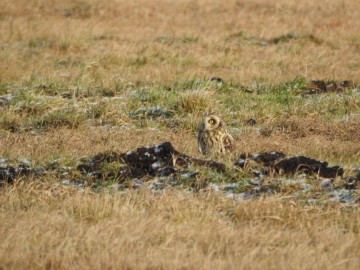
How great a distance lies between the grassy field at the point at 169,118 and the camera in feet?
21.7

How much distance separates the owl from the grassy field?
0.21m

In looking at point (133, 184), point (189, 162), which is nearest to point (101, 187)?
point (133, 184)

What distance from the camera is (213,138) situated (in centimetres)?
1018

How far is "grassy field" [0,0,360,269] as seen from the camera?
21.7 feet

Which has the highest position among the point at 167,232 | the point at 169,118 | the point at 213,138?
the point at 167,232

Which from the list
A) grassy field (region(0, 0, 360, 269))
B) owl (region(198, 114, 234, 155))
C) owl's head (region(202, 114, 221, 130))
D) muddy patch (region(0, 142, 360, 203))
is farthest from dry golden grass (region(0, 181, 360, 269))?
owl's head (region(202, 114, 221, 130))

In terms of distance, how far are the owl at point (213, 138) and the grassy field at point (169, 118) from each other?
0.21 meters

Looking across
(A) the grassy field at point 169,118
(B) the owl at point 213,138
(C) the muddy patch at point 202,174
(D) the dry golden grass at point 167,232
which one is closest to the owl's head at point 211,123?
(B) the owl at point 213,138

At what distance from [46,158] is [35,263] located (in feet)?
11.0

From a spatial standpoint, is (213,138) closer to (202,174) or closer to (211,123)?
(211,123)

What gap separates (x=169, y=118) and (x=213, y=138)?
271cm

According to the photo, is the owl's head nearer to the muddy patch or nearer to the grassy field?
the grassy field

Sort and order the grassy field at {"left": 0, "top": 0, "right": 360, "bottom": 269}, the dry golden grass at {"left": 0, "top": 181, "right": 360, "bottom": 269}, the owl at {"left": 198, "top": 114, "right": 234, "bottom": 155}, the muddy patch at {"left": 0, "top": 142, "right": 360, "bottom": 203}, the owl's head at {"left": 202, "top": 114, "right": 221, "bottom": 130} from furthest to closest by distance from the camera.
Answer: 1. the owl's head at {"left": 202, "top": 114, "right": 221, "bottom": 130}
2. the owl at {"left": 198, "top": 114, "right": 234, "bottom": 155}
3. the muddy patch at {"left": 0, "top": 142, "right": 360, "bottom": 203}
4. the grassy field at {"left": 0, "top": 0, "right": 360, "bottom": 269}
5. the dry golden grass at {"left": 0, "top": 181, "right": 360, "bottom": 269}

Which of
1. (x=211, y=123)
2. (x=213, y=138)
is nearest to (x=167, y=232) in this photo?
(x=213, y=138)
